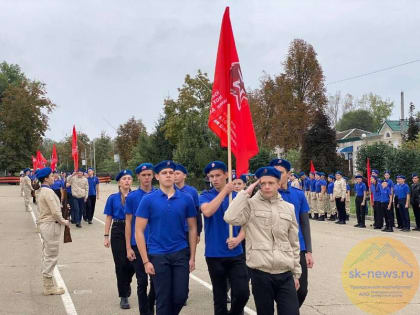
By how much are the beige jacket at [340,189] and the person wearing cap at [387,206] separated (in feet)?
7.10

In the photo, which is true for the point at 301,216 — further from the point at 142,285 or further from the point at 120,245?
the point at 120,245

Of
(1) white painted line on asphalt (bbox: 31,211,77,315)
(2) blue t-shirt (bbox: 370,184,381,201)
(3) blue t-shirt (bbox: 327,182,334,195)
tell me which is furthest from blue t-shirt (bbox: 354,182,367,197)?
(1) white painted line on asphalt (bbox: 31,211,77,315)

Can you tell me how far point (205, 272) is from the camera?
9.24 m

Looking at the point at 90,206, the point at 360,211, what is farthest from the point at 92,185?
the point at 360,211

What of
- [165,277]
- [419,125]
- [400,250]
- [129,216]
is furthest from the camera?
[419,125]

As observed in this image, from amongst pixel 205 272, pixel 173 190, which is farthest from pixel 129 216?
pixel 205 272

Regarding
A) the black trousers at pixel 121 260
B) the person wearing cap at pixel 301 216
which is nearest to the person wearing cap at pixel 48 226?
the black trousers at pixel 121 260

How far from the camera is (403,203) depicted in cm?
1630

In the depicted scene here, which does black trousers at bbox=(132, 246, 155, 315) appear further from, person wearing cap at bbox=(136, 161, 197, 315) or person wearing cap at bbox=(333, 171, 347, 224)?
person wearing cap at bbox=(333, 171, 347, 224)

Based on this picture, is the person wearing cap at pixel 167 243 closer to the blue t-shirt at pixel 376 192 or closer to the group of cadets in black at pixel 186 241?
the group of cadets in black at pixel 186 241

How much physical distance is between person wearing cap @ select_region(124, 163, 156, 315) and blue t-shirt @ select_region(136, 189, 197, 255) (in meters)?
1.02

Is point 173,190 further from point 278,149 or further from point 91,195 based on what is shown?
point 278,149

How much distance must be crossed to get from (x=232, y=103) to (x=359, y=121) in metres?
90.2

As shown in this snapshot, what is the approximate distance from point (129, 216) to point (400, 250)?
25.1ft
